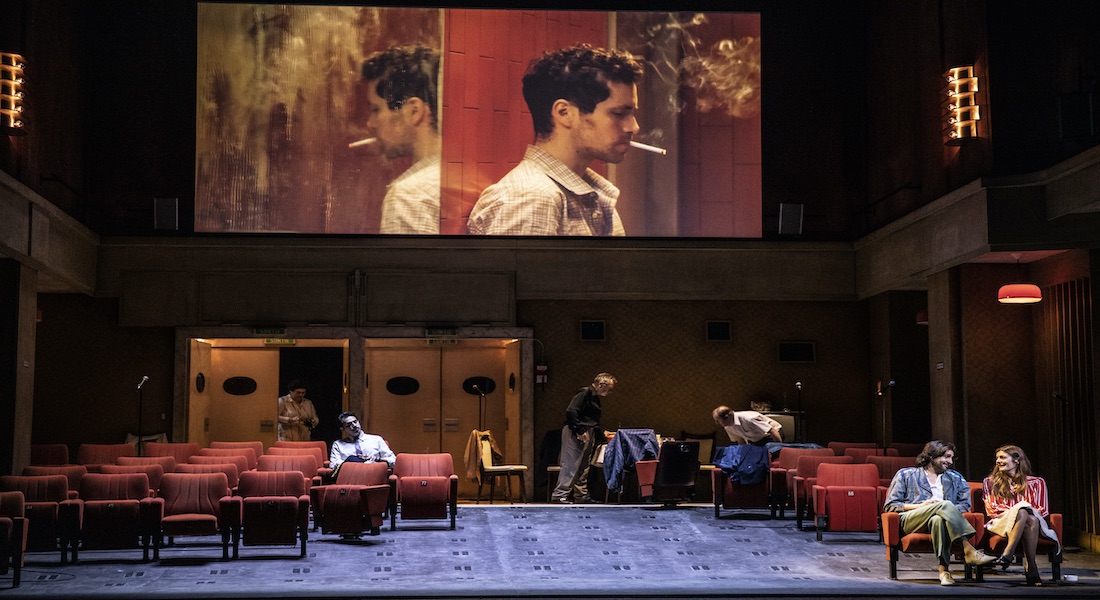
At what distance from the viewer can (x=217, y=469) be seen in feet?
35.8

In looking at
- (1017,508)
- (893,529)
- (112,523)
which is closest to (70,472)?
(112,523)

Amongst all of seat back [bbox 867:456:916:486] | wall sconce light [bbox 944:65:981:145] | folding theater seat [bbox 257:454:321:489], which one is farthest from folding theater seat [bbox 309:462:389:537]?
wall sconce light [bbox 944:65:981:145]

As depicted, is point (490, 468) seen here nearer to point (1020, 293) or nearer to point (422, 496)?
point (422, 496)

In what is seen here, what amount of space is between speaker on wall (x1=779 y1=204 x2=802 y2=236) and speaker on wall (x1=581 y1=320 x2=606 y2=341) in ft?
9.17

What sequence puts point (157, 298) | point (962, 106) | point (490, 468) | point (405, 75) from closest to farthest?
point (962, 106)
point (490, 468)
point (157, 298)
point (405, 75)

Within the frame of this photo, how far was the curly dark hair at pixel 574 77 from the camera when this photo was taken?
53.0ft

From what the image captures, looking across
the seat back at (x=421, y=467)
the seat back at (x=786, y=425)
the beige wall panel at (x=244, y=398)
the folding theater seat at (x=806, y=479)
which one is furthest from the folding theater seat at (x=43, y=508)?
the seat back at (x=786, y=425)

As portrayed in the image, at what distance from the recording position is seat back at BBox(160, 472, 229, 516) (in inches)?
399

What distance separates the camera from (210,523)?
9.79m

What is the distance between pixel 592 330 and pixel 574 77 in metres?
3.50

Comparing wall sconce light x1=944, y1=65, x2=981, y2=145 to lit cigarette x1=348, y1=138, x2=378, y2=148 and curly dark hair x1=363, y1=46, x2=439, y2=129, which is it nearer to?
curly dark hair x1=363, y1=46, x2=439, y2=129

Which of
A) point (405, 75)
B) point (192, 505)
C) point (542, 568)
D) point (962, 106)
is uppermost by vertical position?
point (405, 75)

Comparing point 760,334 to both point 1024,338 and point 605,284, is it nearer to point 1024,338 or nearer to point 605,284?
point 605,284

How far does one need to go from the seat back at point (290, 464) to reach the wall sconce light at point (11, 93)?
4.68m
